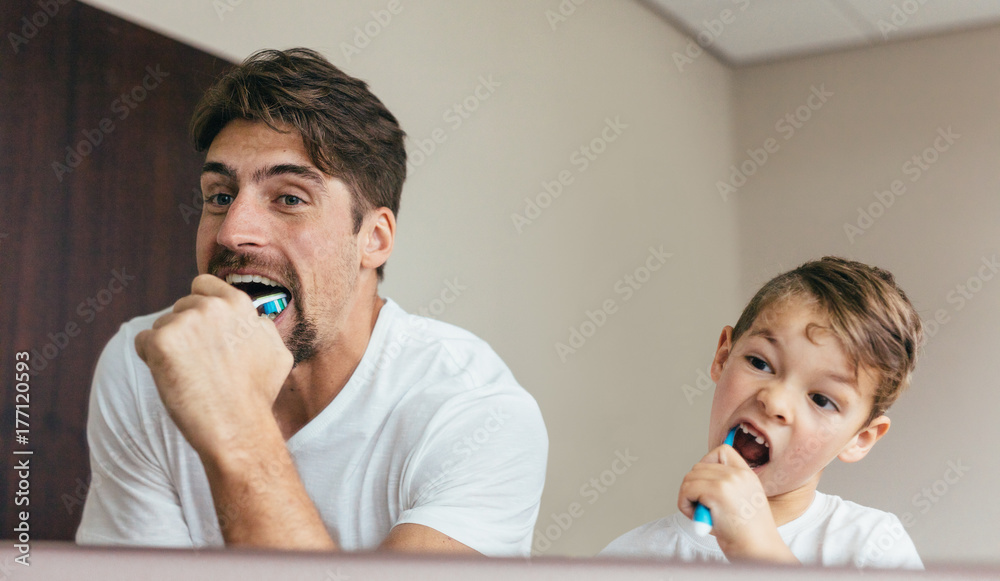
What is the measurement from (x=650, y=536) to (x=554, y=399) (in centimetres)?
15

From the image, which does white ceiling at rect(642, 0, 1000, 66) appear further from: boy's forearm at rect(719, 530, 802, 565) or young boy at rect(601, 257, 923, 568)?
boy's forearm at rect(719, 530, 802, 565)

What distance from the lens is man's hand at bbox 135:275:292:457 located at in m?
0.70

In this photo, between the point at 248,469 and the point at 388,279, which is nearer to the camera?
the point at 248,469

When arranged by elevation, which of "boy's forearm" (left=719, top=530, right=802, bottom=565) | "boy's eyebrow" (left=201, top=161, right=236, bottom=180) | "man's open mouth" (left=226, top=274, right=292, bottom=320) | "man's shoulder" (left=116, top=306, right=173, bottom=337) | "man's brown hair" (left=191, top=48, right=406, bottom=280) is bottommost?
"boy's forearm" (left=719, top=530, right=802, bottom=565)

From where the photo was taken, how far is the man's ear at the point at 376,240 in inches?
31.0

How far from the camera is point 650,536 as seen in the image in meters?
0.66

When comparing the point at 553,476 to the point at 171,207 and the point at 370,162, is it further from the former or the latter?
the point at 171,207

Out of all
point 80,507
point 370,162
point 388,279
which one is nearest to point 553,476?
point 388,279

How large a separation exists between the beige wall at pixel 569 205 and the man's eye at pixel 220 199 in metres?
0.16

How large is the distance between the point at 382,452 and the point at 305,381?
11 cm

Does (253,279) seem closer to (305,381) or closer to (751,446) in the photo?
(305,381)

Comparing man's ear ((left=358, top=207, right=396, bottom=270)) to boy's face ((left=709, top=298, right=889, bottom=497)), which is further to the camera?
man's ear ((left=358, top=207, right=396, bottom=270))

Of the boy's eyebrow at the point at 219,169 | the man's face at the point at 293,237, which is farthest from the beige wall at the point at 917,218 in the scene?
the boy's eyebrow at the point at 219,169

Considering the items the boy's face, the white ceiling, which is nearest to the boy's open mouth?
the boy's face
